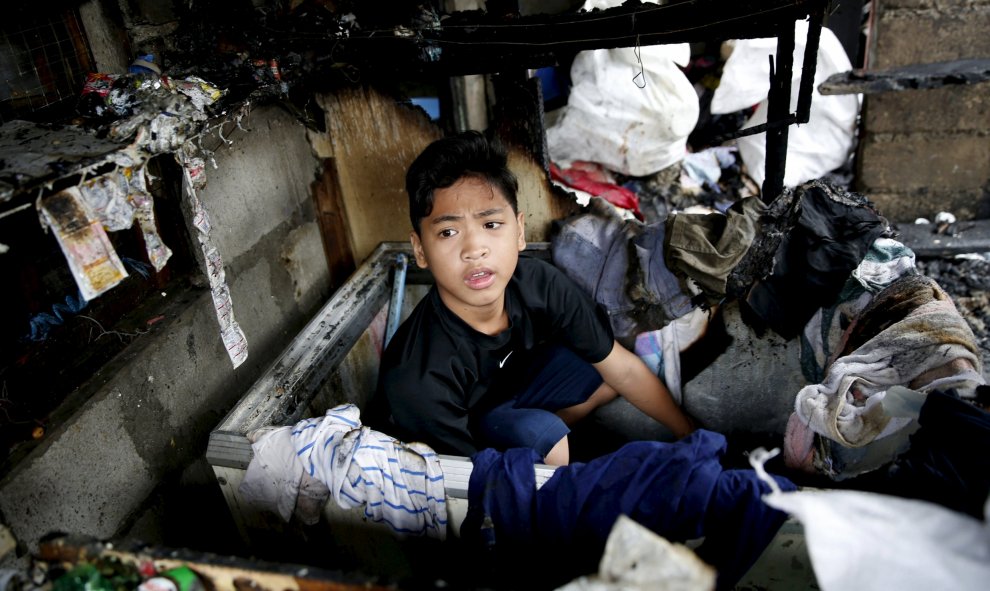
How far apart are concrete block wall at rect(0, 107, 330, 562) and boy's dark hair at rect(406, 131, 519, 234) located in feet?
2.66

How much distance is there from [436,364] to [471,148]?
0.74 metres

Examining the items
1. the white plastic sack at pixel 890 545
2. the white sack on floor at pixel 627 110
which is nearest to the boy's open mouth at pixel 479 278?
the white plastic sack at pixel 890 545

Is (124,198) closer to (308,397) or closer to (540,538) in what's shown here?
(308,397)

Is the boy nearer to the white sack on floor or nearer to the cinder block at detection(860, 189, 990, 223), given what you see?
the white sack on floor

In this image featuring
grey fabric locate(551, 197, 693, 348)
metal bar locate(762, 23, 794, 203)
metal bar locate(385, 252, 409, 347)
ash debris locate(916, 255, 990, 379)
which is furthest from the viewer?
ash debris locate(916, 255, 990, 379)

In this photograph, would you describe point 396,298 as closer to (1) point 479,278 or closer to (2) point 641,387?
(1) point 479,278

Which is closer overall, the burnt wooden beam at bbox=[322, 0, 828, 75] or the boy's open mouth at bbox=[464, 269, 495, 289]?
the boy's open mouth at bbox=[464, 269, 495, 289]

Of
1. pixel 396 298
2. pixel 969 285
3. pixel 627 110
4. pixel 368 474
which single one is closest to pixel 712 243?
pixel 396 298

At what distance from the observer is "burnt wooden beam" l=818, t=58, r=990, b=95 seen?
11.9 feet

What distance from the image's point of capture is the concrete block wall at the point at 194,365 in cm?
184

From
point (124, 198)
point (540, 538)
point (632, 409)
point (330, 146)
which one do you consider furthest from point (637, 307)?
point (124, 198)

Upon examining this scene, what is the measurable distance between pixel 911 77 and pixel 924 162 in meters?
0.75

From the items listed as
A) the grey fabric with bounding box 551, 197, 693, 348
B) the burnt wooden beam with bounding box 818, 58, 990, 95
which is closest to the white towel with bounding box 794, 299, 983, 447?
the grey fabric with bounding box 551, 197, 693, 348

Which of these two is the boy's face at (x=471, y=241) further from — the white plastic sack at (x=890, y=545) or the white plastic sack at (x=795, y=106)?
the white plastic sack at (x=795, y=106)
